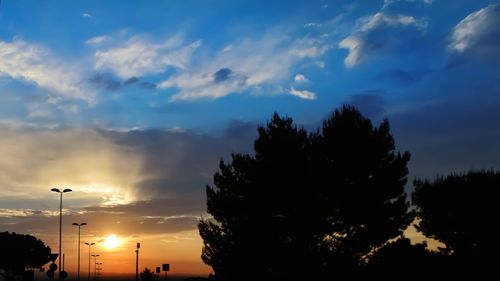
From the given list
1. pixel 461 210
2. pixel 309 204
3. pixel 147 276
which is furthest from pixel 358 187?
pixel 147 276

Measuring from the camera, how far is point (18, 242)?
283 feet

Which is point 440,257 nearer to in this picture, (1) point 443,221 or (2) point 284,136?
(1) point 443,221

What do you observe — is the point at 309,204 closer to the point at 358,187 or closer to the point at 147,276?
the point at 358,187

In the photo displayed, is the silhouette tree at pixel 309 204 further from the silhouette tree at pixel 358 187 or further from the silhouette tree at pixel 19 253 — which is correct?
the silhouette tree at pixel 19 253

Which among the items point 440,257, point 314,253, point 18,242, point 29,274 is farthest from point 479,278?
point 18,242

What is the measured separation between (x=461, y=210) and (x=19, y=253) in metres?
67.3

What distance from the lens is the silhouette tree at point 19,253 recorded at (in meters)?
84.5

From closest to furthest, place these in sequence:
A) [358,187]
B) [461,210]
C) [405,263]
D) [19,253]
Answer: [405,263] < [358,187] < [461,210] < [19,253]

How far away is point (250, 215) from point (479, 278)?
16.4 meters

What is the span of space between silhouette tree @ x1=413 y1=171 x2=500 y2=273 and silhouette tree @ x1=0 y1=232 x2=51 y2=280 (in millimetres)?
61250

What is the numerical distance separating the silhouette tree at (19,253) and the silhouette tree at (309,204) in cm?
5245

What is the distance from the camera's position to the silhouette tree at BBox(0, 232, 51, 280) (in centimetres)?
8450

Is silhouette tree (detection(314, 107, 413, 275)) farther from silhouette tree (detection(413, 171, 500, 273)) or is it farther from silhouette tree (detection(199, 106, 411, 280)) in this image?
silhouette tree (detection(413, 171, 500, 273))

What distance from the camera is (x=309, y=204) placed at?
4047 centimetres
